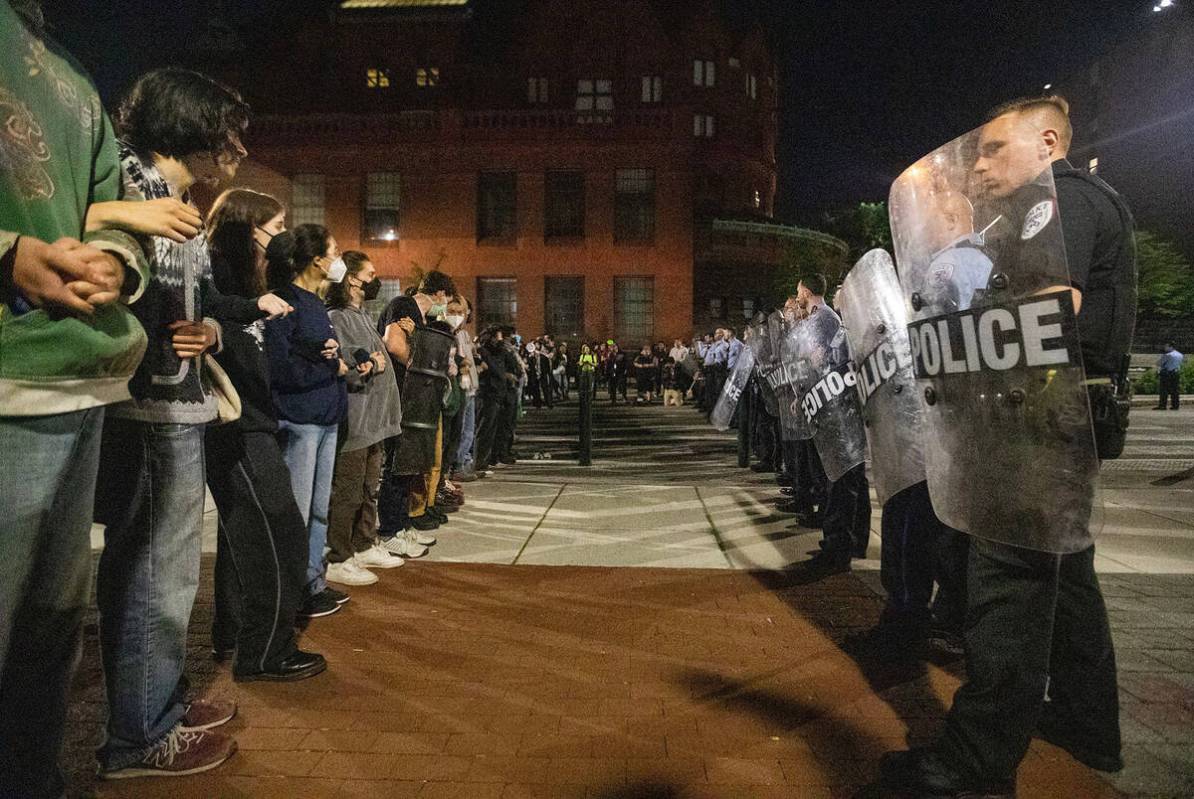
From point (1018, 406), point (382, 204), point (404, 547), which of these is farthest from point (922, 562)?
point (382, 204)

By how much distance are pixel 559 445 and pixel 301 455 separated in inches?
360

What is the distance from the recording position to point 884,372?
3.21 meters

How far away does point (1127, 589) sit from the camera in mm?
4383

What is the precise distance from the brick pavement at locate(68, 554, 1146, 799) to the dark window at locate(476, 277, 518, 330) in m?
28.6

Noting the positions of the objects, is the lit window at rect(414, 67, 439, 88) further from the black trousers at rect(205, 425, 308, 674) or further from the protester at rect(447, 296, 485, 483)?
the black trousers at rect(205, 425, 308, 674)

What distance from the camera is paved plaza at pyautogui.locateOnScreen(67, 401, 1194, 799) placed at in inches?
94.0

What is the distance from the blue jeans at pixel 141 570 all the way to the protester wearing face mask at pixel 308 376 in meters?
1.18

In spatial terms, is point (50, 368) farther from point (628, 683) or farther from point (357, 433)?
point (357, 433)

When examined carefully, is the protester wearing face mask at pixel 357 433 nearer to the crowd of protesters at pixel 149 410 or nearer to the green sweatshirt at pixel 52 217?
the crowd of protesters at pixel 149 410

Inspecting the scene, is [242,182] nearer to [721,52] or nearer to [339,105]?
[339,105]

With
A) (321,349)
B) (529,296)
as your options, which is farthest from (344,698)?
(529,296)

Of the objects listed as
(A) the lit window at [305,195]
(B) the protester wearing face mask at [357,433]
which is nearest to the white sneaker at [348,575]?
(B) the protester wearing face mask at [357,433]

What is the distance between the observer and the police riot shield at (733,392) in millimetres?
8539

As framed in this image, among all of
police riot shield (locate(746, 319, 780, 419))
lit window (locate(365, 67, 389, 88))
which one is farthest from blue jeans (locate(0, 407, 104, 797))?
lit window (locate(365, 67, 389, 88))
